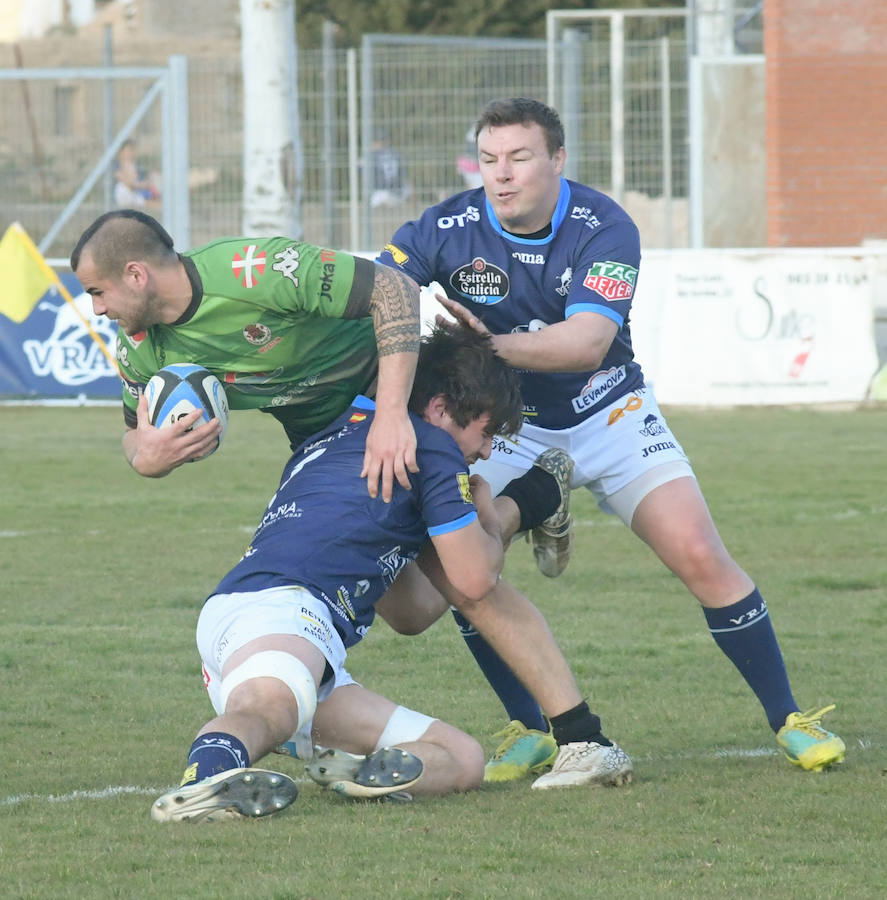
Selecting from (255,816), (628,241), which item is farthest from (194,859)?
(628,241)

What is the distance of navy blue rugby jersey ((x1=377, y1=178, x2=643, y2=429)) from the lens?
18.4 ft

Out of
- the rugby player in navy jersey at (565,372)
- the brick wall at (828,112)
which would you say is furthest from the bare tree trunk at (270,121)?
the rugby player in navy jersey at (565,372)

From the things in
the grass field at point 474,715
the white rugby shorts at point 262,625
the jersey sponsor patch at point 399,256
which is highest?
the jersey sponsor patch at point 399,256

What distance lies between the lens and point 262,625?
15.4 feet

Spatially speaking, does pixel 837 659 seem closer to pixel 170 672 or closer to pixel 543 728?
pixel 543 728

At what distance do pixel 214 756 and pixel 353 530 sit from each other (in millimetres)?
794

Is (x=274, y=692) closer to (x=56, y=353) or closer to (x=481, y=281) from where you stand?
(x=481, y=281)

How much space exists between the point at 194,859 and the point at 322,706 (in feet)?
3.36

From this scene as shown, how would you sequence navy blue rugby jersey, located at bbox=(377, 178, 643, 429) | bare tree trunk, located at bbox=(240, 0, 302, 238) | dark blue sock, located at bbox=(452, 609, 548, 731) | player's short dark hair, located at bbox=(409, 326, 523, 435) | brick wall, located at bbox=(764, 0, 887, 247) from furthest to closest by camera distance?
1. brick wall, located at bbox=(764, 0, 887, 247)
2. bare tree trunk, located at bbox=(240, 0, 302, 238)
3. dark blue sock, located at bbox=(452, 609, 548, 731)
4. navy blue rugby jersey, located at bbox=(377, 178, 643, 429)
5. player's short dark hair, located at bbox=(409, 326, 523, 435)

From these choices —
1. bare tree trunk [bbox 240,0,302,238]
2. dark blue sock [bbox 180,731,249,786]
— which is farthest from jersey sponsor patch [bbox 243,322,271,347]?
bare tree trunk [bbox 240,0,302,238]

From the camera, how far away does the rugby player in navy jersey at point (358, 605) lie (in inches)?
181

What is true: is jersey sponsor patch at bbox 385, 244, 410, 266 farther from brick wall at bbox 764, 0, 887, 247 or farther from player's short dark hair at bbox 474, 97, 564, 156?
brick wall at bbox 764, 0, 887, 247

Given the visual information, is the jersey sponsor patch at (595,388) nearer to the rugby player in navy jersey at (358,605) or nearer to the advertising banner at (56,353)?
the rugby player in navy jersey at (358,605)

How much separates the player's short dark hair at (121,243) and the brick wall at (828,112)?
1685 cm
